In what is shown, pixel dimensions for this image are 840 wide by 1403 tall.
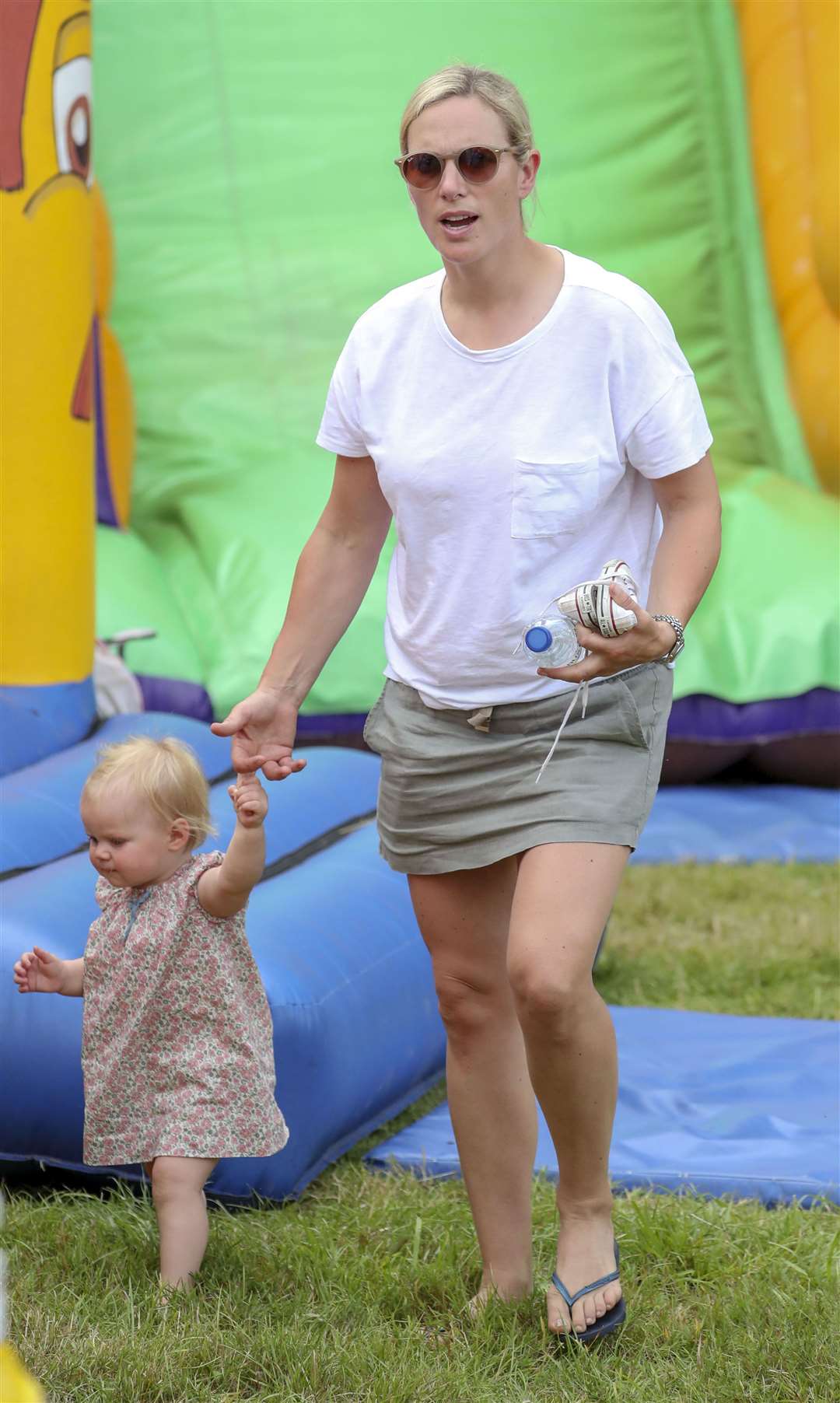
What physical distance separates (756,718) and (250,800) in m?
3.35

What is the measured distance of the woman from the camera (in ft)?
5.98

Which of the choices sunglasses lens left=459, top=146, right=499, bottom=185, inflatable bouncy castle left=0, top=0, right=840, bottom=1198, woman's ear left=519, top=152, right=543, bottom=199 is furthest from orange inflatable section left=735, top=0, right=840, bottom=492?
sunglasses lens left=459, top=146, right=499, bottom=185

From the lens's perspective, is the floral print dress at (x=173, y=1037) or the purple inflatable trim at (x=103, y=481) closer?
the floral print dress at (x=173, y=1037)

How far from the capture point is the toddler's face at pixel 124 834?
218 cm

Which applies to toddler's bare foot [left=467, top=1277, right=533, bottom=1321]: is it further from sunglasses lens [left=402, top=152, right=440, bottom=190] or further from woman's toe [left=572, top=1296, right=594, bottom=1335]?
sunglasses lens [left=402, top=152, right=440, bottom=190]

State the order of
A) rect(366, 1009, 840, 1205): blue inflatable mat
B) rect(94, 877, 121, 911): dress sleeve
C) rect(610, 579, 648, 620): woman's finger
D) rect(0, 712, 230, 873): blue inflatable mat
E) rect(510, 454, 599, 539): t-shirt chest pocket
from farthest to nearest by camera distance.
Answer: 1. rect(0, 712, 230, 873): blue inflatable mat
2. rect(366, 1009, 840, 1205): blue inflatable mat
3. rect(94, 877, 121, 911): dress sleeve
4. rect(510, 454, 599, 539): t-shirt chest pocket
5. rect(610, 579, 648, 620): woman's finger

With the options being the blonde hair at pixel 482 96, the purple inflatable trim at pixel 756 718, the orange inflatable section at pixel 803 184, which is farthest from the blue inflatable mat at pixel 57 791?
the orange inflatable section at pixel 803 184

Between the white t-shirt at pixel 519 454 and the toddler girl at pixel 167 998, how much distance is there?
0.48 meters

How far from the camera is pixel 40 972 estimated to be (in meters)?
2.26

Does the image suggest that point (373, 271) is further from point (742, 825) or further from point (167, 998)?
point (167, 998)

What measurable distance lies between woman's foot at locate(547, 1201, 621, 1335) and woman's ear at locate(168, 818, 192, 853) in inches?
26.6

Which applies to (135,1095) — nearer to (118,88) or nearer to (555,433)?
(555,433)

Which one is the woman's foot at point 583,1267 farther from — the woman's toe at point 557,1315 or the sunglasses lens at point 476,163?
the sunglasses lens at point 476,163

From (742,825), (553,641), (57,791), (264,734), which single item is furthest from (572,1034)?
(742,825)
